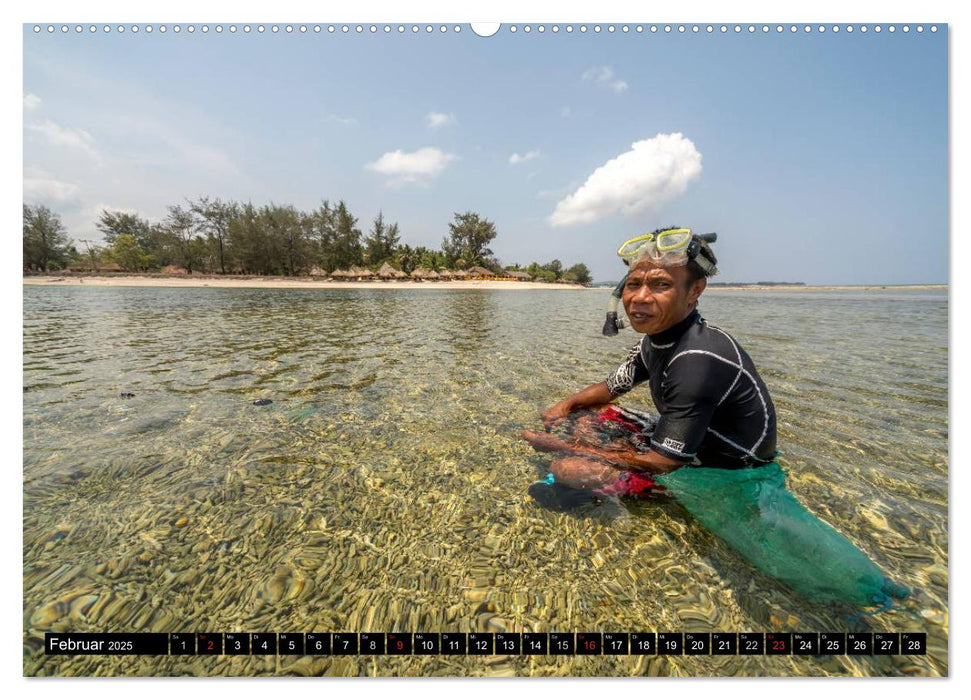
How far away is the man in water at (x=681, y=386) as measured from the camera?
218 centimetres

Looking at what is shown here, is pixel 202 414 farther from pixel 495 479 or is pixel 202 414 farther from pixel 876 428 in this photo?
pixel 876 428

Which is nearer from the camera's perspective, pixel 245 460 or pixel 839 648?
pixel 839 648

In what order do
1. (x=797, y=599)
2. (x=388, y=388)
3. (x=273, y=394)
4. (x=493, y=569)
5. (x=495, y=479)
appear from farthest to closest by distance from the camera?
(x=388, y=388) → (x=273, y=394) → (x=495, y=479) → (x=493, y=569) → (x=797, y=599)

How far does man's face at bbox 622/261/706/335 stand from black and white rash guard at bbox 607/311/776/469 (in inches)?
5.7

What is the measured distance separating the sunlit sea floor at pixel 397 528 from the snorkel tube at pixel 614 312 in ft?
4.88

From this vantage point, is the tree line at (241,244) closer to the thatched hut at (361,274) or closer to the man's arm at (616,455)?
the thatched hut at (361,274)

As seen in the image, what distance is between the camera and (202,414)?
4.50 m

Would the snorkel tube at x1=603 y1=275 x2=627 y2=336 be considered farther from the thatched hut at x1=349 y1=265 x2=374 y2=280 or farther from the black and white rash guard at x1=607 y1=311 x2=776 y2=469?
the thatched hut at x1=349 y1=265 x2=374 y2=280

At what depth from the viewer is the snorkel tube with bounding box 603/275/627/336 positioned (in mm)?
2586

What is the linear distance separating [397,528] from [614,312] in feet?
7.96

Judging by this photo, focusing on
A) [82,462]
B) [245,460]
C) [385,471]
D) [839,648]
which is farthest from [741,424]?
[82,462]

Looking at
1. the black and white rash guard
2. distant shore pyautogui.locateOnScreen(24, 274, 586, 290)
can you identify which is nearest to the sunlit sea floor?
the black and white rash guard

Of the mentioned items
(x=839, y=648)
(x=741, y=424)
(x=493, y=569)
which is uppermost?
(x=741, y=424)

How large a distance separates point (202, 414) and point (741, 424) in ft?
19.2
